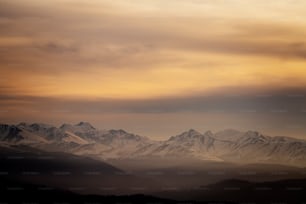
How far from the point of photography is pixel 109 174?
1183 cm

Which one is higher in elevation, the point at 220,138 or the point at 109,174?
the point at 220,138

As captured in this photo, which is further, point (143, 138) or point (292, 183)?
point (292, 183)

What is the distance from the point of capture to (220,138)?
470 inches

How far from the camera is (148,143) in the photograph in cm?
1159

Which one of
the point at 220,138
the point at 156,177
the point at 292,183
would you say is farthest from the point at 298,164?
the point at 156,177

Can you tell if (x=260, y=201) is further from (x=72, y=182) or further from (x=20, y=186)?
(x=20, y=186)

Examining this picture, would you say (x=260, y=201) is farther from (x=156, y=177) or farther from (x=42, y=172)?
(x=42, y=172)

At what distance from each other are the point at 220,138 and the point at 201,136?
352 mm

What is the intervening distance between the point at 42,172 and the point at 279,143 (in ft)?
13.8

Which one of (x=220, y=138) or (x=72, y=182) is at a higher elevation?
(x=220, y=138)

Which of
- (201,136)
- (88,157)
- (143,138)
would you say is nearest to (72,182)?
(88,157)

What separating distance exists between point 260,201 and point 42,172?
393 centimetres

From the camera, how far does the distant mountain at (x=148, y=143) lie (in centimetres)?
1148

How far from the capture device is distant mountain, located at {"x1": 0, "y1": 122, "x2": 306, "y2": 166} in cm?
1148
